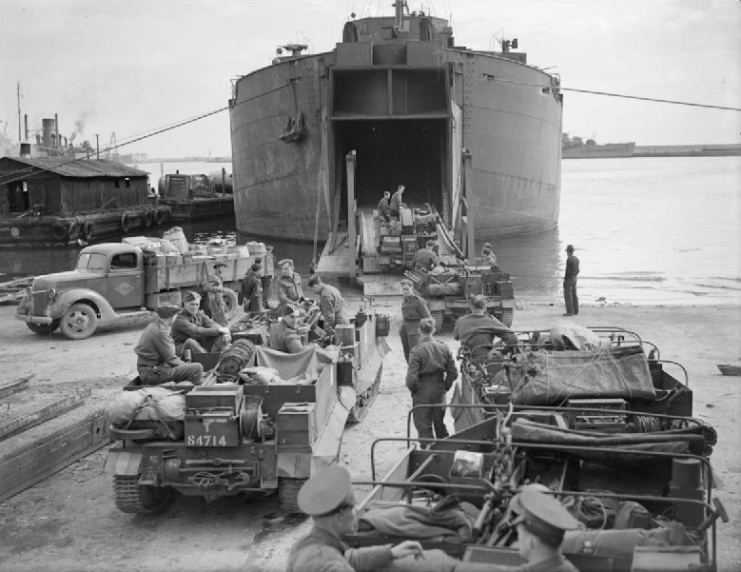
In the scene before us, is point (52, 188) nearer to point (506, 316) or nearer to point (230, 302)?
point (230, 302)

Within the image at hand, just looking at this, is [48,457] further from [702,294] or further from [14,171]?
[14,171]

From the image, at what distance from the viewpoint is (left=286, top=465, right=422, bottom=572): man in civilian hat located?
12.4 ft

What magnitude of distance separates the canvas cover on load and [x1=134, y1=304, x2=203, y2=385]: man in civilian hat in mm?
3117

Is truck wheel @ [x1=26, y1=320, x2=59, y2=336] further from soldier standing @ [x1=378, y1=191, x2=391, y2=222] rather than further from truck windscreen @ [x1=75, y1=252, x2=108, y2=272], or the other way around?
soldier standing @ [x1=378, y1=191, x2=391, y2=222]

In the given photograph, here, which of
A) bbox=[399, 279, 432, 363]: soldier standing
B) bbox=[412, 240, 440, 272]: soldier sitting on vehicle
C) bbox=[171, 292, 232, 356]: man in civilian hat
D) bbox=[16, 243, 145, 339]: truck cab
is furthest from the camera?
bbox=[412, 240, 440, 272]: soldier sitting on vehicle

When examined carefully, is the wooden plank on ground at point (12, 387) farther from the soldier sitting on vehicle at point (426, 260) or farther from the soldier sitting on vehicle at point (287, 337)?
the soldier sitting on vehicle at point (426, 260)

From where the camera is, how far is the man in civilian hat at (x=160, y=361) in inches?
334

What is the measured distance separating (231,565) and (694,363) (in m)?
8.66

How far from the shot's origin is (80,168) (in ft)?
134

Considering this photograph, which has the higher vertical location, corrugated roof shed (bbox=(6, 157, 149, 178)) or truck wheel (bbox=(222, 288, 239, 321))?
corrugated roof shed (bbox=(6, 157, 149, 178))

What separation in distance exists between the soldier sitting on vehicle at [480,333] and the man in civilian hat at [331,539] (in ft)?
15.9

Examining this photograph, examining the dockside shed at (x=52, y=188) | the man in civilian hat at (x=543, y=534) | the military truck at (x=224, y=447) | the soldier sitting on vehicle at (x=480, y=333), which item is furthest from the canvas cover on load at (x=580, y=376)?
the dockside shed at (x=52, y=188)

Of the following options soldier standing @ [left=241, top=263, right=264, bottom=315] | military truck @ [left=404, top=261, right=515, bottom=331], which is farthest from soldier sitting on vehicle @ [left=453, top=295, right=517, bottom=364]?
soldier standing @ [left=241, top=263, right=264, bottom=315]

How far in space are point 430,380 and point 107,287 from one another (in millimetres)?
9244
